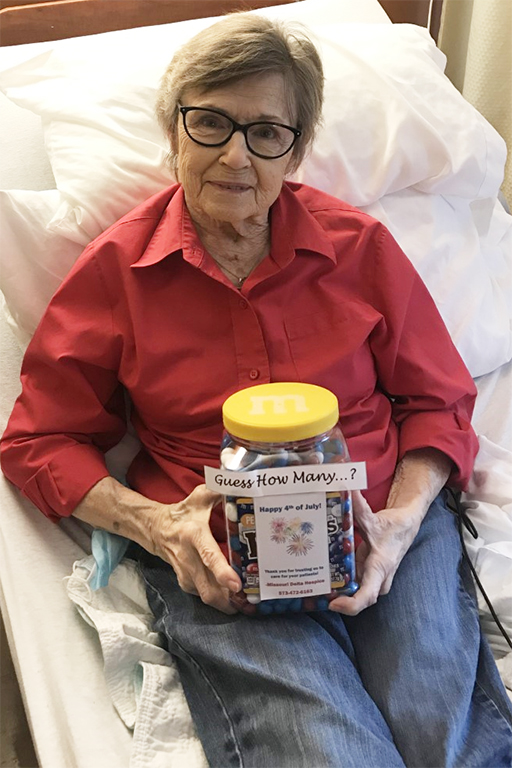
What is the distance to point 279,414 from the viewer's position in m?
0.92

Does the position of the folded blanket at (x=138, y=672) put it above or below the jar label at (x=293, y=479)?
below

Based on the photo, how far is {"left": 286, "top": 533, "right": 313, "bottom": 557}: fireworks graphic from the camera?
93 cm

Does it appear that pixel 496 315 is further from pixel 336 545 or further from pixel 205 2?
pixel 205 2

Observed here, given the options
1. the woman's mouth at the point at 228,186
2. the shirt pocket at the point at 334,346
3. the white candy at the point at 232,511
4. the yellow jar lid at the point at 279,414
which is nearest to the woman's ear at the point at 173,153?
the woman's mouth at the point at 228,186

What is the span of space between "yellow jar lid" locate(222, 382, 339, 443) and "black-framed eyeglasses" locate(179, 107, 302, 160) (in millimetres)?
361

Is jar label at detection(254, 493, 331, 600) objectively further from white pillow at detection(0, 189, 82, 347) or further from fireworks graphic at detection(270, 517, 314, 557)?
white pillow at detection(0, 189, 82, 347)

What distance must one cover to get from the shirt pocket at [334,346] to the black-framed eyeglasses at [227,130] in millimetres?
239

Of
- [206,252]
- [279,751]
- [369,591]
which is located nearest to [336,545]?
[369,591]

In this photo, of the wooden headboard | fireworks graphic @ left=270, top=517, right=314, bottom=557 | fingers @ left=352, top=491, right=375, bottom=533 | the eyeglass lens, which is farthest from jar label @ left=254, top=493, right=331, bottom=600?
the wooden headboard

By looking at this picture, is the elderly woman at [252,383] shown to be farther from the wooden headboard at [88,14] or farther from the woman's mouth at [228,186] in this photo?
the wooden headboard at [88,14]

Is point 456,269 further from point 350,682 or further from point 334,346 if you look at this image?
point 350,682

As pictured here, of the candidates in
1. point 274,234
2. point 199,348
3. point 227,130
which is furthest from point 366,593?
point 227,130

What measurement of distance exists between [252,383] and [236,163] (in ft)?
0.98

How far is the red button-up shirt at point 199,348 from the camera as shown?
3.81 feet
